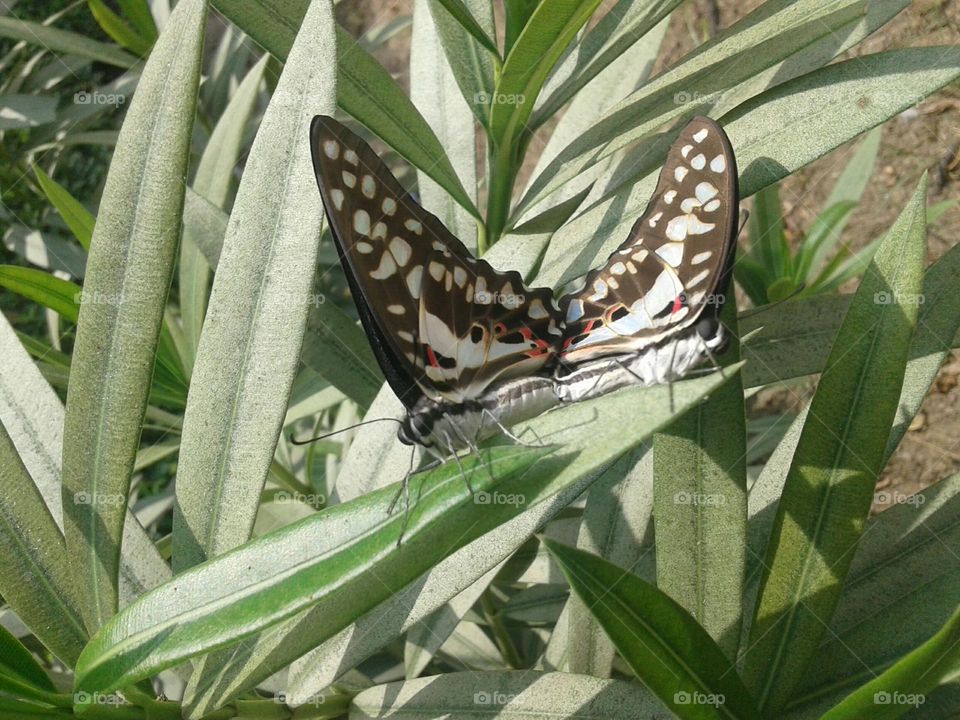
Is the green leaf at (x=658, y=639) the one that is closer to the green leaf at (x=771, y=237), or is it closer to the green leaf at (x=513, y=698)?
the green leaf at (x=513, y=698)

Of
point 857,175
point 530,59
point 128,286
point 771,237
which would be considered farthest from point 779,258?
point 128,286

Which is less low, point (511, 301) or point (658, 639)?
point (511, 301)

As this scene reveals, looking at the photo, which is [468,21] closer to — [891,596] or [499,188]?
[499,188]

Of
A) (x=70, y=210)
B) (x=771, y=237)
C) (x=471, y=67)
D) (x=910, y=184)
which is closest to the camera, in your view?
(x=471, y=67)

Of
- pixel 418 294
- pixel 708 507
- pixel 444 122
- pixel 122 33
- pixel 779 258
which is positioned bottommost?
pixel 708 507

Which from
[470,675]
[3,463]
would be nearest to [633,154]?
[470,675]

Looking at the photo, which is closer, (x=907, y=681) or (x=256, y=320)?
(x=907, y=681)

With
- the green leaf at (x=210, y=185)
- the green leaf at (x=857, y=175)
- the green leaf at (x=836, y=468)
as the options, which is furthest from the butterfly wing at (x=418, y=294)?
the green leaf at (x=857, y=175)

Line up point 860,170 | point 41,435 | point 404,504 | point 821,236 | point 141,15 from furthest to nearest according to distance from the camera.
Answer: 1. point 860,170
2. point 141,15
3. point 821,236
4. point 41,435
5. point 404,504
